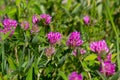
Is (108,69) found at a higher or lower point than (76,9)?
lower

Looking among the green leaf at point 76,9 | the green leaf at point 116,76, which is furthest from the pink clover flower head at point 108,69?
the green leaf at point 76,9

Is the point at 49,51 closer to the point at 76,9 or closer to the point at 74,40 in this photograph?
the point at 74,40

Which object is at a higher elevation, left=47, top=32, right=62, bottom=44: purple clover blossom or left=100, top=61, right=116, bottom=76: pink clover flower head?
left=47, top=32, right=62, bottom=44: purple clover blossom

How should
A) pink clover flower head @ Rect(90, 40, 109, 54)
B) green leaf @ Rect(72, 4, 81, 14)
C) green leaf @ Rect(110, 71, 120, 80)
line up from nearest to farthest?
green leaf @ Rect(110, 71, 120, 80)
pink clover flower head @ Rect(90, 40, 109, 54)
green leaf @ Rect(72, 4, 81, 14)

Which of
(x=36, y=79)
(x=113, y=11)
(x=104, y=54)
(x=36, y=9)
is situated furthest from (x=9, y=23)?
(x=113, y=11)

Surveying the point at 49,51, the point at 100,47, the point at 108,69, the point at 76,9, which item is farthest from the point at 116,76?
the point at 76,9

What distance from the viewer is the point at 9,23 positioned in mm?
1785

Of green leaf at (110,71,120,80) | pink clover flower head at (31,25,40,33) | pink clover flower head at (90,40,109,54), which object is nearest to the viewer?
green leaf at (110,71,120,80)

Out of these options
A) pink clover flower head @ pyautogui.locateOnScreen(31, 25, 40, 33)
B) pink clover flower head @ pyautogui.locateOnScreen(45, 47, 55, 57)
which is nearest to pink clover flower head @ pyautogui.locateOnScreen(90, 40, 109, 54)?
pink clover flower head @ pyautogui.locateOnScreen(45, 47, 55, 57)

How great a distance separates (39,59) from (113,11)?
5.00 ft

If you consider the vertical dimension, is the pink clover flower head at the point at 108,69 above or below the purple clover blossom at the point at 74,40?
below

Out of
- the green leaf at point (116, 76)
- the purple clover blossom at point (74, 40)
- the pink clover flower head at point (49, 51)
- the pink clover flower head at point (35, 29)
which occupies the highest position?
the pink clover flower head at point (35, 29)

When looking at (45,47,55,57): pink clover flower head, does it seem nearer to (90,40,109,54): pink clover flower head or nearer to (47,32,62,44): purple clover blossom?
(47,32,62,44): purple clover blossom

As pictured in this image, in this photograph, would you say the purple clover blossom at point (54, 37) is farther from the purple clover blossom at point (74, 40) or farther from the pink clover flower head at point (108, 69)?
A: the pink clover flower head at point (108, 69)
